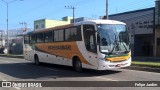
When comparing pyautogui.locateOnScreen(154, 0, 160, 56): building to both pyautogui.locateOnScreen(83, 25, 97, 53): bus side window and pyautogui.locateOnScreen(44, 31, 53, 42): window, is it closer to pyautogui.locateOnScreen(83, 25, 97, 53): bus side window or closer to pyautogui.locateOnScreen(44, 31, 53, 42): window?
pyautogui.locateOnScreen(44, 31, 53, 42): window

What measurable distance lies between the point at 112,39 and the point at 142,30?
29.0 m

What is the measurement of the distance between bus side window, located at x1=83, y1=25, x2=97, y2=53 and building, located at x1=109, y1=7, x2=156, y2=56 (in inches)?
1041

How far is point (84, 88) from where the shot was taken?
13.0 metres

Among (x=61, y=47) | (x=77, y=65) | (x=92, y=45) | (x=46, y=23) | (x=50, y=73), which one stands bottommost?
(x=50, y=73)

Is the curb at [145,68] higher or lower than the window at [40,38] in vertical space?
lower

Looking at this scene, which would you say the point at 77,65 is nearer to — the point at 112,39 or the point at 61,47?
the point at 61,47

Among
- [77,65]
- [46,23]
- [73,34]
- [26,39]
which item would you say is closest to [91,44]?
[77,65]

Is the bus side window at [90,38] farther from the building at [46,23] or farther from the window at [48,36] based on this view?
the building at [46,23]

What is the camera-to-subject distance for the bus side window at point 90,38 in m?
17.9

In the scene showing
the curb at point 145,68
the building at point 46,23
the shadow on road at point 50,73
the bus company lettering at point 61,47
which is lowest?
the shadow on road at point 50,73

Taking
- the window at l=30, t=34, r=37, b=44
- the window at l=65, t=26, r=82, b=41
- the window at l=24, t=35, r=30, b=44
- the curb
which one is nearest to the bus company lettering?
the window at l=65, t=26, r=82, b=41

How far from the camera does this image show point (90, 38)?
18.2 metres

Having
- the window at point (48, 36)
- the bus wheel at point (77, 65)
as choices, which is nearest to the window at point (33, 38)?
→ the window at point (48, 36)

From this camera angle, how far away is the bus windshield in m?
17.4
